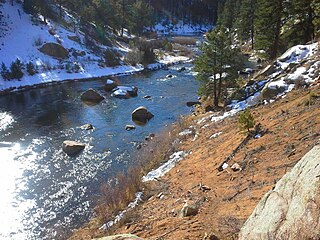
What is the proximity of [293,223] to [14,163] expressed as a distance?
2053 cm

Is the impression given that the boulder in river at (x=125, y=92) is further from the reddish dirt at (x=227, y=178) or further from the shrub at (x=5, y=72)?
the reddish dirt at (x=227, y=178)

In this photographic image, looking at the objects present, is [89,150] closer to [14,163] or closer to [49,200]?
[14,163]

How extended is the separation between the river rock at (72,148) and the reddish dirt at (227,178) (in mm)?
9052

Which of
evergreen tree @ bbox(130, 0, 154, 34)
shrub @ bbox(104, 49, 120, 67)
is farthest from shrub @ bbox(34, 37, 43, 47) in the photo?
evergreen tree @ bbox(130, 0, 154, 34)

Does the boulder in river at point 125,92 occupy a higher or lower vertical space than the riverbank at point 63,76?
lower

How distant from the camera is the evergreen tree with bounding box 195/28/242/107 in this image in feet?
89.7

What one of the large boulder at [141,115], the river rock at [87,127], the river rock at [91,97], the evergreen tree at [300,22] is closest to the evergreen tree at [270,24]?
the evergreen tree at [300,22]

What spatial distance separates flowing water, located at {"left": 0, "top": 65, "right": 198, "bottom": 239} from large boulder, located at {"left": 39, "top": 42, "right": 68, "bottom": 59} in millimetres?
10596

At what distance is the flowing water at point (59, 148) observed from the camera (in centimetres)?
1669

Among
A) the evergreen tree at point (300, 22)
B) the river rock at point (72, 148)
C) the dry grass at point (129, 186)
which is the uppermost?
the evergreen tree at point (300, 22)

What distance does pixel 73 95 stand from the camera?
40250 mm

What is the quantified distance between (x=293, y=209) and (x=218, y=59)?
22.8 m

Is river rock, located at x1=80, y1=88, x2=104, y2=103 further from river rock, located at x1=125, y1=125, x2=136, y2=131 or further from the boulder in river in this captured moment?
river rock, located at x1=125, y1=125, x2=136, y2=131

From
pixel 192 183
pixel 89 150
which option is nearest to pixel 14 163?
pixel 89 150
